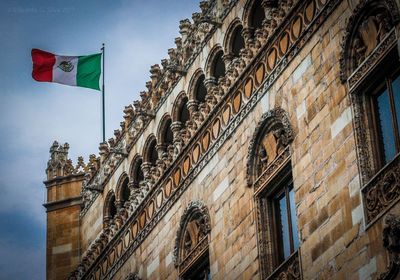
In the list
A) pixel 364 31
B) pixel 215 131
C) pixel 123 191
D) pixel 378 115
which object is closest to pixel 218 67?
pixel 215 131

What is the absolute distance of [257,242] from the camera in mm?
27359

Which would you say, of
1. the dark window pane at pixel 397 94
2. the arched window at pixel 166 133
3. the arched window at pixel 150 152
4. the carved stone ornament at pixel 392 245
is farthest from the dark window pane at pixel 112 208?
the carved stone ornament at pixel 392 245

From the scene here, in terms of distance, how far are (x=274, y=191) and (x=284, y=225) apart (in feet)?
2.75

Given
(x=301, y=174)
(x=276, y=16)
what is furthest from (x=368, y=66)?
(x=276, y=16)

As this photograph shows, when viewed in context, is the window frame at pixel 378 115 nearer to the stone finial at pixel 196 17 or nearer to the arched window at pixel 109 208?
the stone finial at pixel 196 17

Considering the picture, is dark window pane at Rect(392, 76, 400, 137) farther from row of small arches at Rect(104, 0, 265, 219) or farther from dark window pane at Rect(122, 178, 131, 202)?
dark window pane at Rect(122, 178, 131, 202)

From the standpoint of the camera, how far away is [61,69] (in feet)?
138

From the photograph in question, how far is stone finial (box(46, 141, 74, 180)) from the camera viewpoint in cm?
4253

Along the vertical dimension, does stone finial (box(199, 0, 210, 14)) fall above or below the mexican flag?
below

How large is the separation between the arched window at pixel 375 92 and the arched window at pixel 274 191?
257cm

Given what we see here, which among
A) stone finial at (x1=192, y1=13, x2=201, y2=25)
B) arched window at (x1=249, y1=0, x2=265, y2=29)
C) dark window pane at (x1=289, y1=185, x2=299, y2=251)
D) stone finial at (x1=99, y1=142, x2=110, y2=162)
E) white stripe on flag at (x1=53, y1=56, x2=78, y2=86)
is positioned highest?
white stripe on flag at (x1=53, y1=56, x2=78, y2=86)

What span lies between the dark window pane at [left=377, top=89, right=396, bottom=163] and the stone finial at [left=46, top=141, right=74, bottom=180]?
19.6m

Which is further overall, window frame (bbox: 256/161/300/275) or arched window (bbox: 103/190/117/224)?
arched window (bbox: 103/190/117/224)

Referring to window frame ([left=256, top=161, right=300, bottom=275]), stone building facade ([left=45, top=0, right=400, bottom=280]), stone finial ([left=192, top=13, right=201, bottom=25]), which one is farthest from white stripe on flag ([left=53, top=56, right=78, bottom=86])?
window frame ([left=256, top=161, right=300, bottom=275])
